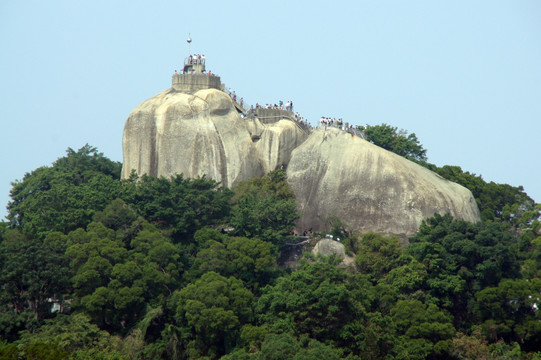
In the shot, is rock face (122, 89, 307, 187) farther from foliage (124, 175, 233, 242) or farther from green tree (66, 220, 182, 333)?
green tree (66, 220, 182, 333)

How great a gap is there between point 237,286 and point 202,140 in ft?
40.4

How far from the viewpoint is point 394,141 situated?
66500mm

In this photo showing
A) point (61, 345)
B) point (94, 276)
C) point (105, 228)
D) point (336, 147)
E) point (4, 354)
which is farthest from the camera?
point (336, 147)

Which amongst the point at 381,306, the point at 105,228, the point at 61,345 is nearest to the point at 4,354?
the point at 61,345

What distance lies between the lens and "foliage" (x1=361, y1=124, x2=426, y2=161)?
66.2 m

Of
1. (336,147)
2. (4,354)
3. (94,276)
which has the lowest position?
(4,354)

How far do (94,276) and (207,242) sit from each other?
20.1 ft

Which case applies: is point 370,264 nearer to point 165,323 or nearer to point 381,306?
point 381,306

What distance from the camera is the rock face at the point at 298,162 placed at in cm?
5622

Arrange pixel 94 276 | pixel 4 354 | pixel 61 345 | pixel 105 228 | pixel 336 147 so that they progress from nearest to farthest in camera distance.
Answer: pixel 4 354
pixel 61 345
pixel 94 276
pixel 105 228
pixel 336 147

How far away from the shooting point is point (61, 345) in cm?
4466

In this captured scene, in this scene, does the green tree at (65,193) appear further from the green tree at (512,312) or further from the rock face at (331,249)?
the green tree at (512,312)

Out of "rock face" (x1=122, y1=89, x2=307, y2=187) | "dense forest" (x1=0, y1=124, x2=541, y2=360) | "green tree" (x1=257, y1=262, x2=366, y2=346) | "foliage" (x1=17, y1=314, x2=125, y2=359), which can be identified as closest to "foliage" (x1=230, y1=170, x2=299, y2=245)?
"dense forest" (x1=0, y1=124, x2=541, y2=360)

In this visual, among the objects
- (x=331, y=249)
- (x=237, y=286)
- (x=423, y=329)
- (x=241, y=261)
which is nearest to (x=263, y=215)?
(x=331, y=249)
